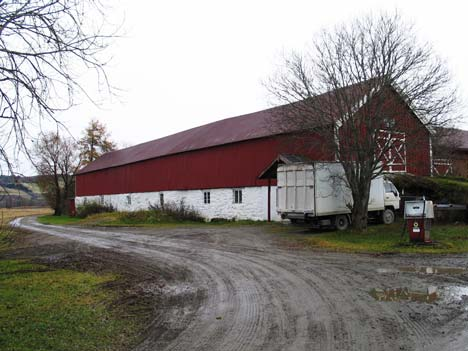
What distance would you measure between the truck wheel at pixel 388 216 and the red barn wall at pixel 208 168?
12.6ft

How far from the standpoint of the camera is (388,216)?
20.9m

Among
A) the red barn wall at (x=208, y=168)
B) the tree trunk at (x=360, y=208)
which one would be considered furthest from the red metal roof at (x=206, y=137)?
the tree trunk at (x=360, y=208)

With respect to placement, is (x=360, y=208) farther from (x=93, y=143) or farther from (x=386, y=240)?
(x=93, y=143)

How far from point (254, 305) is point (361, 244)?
888cm

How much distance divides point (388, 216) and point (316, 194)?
4.97 m

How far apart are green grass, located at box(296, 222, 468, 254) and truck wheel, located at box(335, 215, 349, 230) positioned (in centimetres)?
64

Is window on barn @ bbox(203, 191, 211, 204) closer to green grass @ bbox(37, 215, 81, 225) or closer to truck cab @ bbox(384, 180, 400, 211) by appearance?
green grass @ bbox(37, 215, 81, 225)

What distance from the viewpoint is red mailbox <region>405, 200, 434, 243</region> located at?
13.8 metres

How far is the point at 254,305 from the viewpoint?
24.1 feet

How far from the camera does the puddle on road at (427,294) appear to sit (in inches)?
293

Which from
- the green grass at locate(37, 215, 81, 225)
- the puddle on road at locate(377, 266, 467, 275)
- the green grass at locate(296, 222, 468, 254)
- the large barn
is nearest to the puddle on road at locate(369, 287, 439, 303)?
the puddle on road at locate(377, 266, 467, 275)

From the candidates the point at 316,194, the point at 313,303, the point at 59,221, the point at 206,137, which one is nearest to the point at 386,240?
the point at 316,194

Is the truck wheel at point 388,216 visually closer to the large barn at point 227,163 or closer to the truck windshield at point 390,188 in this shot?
the truck windshield at point 390,188

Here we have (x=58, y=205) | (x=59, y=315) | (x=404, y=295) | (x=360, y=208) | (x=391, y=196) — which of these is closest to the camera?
(x=59, y=315)
